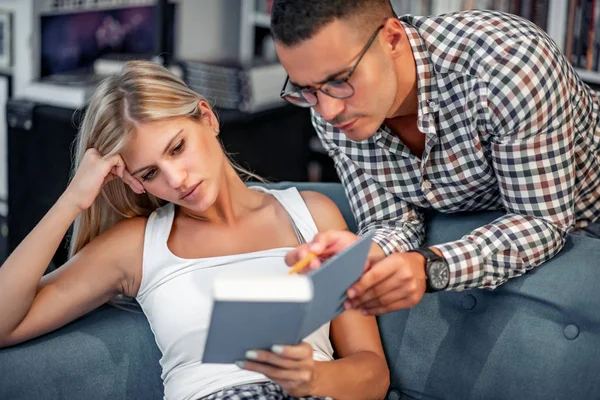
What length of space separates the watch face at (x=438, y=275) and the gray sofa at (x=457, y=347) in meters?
0.19

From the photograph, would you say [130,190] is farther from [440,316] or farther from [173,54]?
[173,54]

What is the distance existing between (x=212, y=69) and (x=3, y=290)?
5.39 feet

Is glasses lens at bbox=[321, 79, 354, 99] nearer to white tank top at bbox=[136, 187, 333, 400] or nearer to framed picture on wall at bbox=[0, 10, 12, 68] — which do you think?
white tank top at bbox=[136, 187, 333, 400]

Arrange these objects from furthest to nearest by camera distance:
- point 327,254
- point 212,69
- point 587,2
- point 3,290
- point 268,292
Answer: point 212,69
point 587,2
point 3,290
point 327,254
point 268,292

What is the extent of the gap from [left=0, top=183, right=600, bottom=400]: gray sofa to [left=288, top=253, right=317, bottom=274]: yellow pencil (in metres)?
0.47

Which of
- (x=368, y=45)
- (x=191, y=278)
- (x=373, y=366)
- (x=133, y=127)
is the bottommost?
(x=373, y=366)

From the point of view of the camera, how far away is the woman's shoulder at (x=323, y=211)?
172 centimetres

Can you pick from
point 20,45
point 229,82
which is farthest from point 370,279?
point 20,45

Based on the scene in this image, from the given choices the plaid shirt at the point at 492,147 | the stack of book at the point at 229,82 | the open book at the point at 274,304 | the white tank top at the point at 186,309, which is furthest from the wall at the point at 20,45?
the open book at the point at 274,304

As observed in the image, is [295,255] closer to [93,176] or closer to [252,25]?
[93,176]

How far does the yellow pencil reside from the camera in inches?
48.6

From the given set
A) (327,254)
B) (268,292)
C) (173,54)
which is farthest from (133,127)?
(173,54)

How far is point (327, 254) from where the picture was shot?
137 cm

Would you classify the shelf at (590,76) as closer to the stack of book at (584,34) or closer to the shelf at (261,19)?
the stack of book at (584,34)
